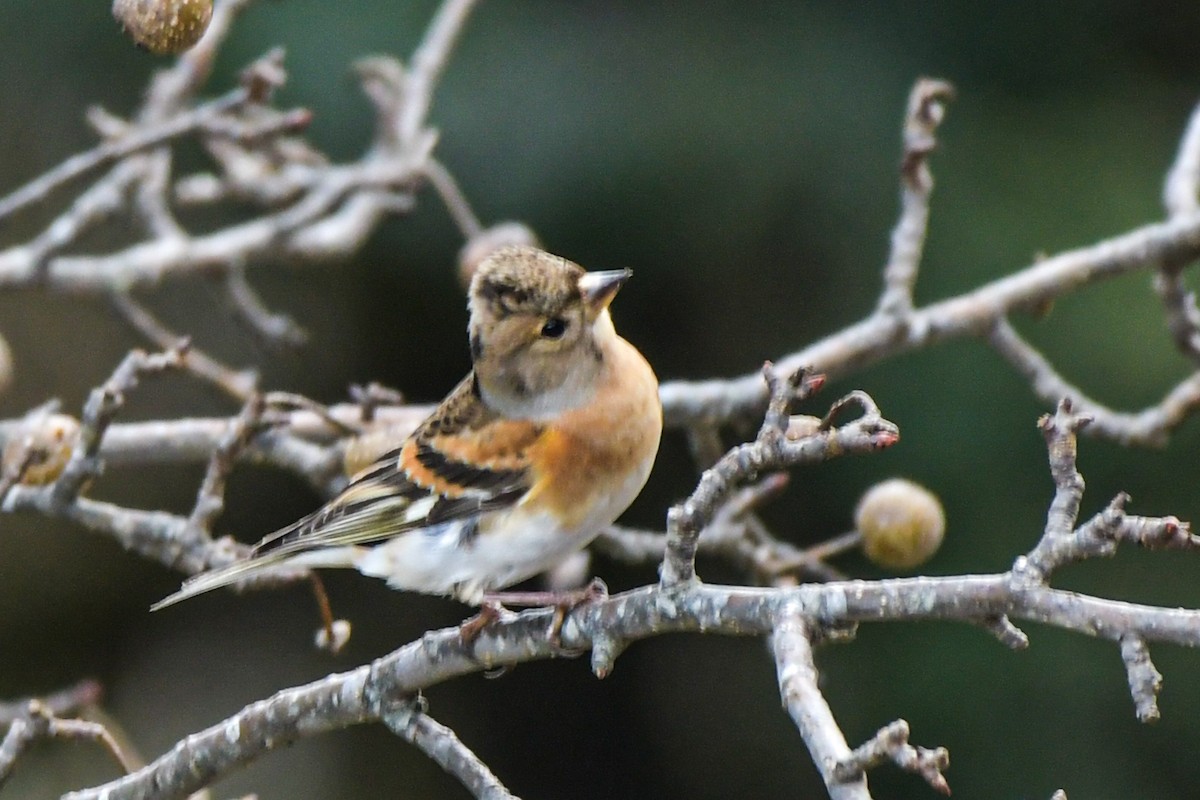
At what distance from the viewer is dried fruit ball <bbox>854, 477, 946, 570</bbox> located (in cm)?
212

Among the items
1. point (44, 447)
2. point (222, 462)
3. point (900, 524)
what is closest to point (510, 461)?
point (222, 462)

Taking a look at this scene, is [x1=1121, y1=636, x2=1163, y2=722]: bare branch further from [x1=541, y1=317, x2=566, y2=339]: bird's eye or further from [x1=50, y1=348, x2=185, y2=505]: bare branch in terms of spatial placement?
[x1=50, y1=348, x2=185, y2=505]: bare branch

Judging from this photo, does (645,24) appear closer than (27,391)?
Yes

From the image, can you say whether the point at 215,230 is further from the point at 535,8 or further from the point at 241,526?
the point at 535,8

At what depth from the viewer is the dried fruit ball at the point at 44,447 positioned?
2076 millimetres

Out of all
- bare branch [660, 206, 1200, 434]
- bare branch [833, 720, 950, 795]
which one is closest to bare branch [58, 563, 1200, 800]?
bare branch [833, 720, 950, 795]

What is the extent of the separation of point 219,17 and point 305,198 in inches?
19.8

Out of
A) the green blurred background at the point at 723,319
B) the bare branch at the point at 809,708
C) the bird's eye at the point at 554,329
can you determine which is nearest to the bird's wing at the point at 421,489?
the bird's eye at the point at 554,329

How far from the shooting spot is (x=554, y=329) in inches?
73.8

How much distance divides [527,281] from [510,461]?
0.25 metres

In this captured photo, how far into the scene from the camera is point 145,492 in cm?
398

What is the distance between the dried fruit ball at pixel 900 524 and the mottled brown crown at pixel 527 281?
61cm

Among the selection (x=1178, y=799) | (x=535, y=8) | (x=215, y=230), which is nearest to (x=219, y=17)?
(x=535, y=8)

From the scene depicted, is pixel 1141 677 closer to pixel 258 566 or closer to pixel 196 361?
pixel 258 566
